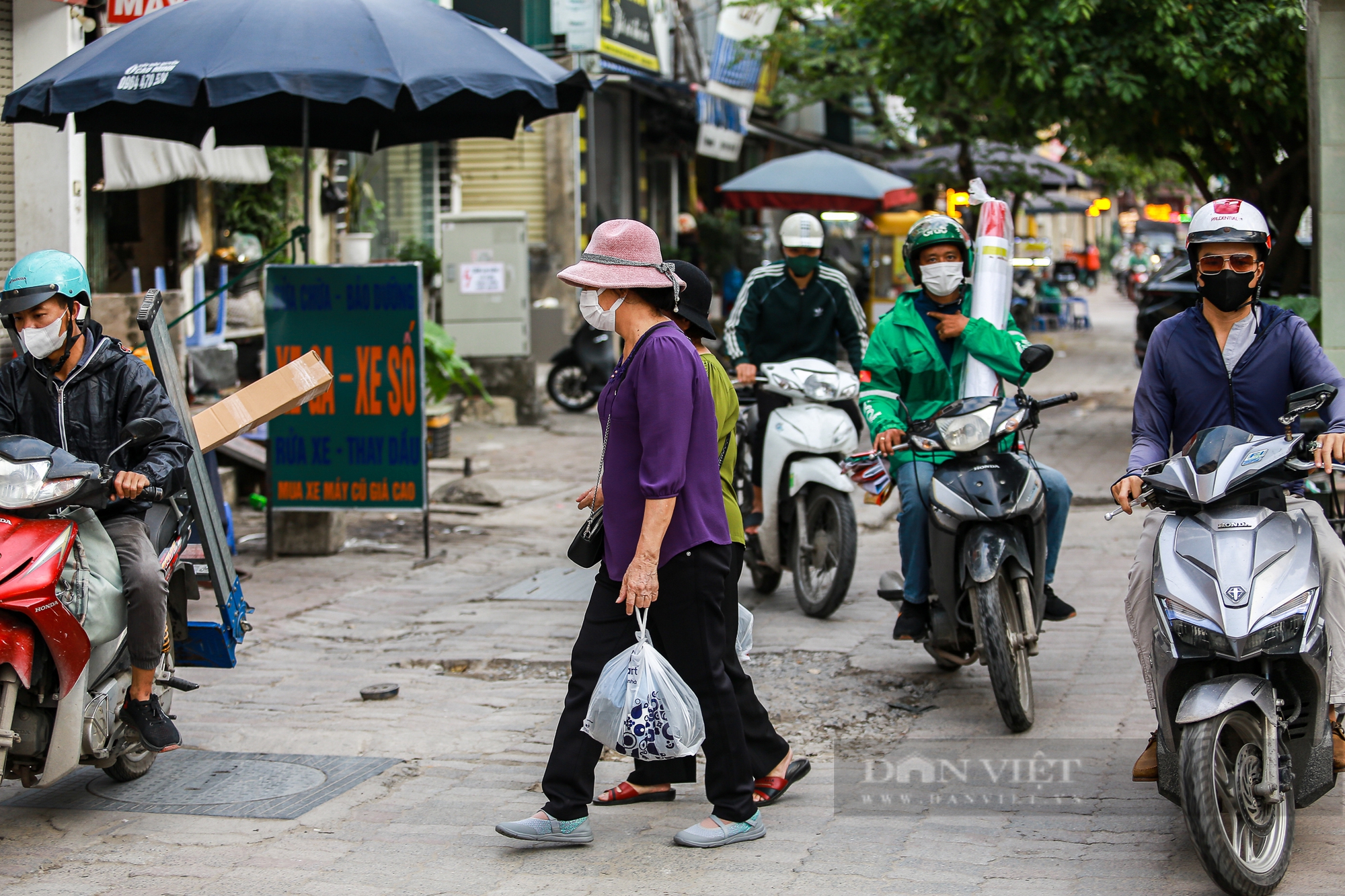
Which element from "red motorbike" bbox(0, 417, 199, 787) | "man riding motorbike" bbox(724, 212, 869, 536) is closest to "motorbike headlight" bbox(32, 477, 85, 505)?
"red motorbike" bbox(0, 417, 199, 787)

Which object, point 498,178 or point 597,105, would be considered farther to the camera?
point 597,105

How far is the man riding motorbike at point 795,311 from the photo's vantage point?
758 cm

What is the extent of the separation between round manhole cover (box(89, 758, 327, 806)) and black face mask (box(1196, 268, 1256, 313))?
3204 mm

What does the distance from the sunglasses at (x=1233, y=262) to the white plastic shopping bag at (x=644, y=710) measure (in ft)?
6.35

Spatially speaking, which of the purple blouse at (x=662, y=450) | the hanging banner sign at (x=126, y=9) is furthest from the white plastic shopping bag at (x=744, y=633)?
the hanging banner sign at (x=126, y=9)

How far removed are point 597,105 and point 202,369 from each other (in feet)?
43.0

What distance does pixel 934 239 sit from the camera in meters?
5.50

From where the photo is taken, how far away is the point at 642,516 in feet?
13.0

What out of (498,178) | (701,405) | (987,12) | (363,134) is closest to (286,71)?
(363,134)

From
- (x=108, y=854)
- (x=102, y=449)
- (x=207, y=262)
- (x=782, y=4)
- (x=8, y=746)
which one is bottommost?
(x=108, y=854)

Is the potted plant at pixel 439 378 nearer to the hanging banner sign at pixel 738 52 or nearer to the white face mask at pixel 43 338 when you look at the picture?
the white face mask at pixel 43 338

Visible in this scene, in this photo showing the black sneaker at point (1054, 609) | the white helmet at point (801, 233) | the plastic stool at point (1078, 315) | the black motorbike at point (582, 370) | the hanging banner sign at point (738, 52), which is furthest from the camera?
the plastic stool at point (1078, 315)

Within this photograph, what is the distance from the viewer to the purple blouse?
3865 mm

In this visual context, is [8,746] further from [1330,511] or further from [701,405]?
[1330,511]
